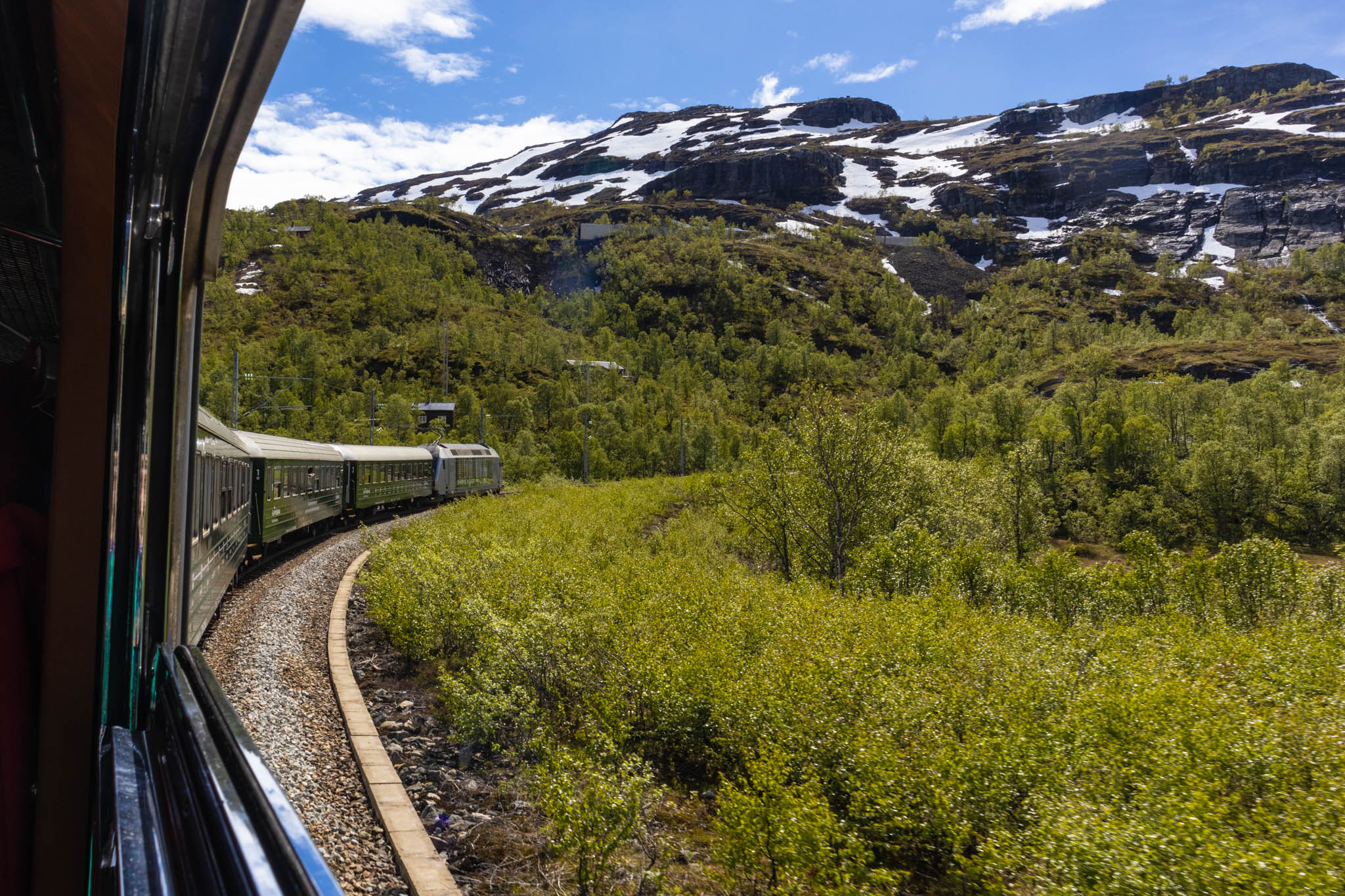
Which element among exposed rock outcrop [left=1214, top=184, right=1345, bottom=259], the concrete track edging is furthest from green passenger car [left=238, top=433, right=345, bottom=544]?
exposed rock outcrop [left=1214, top=184, right=1345, bottom=259]

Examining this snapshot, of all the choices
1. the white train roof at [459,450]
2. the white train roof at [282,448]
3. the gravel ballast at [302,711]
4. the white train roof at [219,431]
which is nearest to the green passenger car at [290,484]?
the white train roof at [282,448]

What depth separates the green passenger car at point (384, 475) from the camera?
1920cm

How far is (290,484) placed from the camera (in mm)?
13477

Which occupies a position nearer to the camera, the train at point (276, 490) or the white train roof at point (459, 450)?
the train at point (276, 490)

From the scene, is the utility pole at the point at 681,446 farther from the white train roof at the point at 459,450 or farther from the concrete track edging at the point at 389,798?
the concrete track edging at the point at 389,798

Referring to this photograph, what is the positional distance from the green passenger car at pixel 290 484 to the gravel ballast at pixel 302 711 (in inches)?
51.5

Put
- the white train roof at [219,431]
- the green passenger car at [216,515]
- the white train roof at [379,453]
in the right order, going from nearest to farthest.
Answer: the green passenger car at [216,515] < the white train roof at [219,431] < the white train roof at [379,453]

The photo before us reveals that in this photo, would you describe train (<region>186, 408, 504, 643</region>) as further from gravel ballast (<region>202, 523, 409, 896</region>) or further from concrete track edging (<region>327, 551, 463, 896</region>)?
concrete track edging (<region>327, 551, 463, 896</region>)

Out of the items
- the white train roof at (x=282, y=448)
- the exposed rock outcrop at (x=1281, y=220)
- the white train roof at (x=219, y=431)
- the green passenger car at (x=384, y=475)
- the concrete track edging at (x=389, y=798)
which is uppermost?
the exposed rock outcrop at (x=1281, y=220)

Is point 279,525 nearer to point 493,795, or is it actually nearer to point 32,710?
point 493,795

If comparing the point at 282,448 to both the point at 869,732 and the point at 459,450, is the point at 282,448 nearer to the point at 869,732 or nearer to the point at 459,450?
the point at 869,732

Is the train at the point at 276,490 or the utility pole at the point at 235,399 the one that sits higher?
the utility pole at the point at 235,399

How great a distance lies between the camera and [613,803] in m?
4.31

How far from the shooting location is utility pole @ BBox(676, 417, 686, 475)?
52.9m
